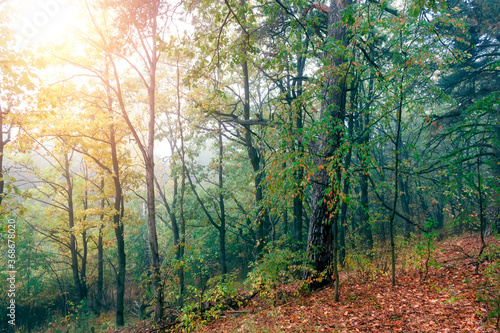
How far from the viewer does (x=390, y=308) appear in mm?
4453

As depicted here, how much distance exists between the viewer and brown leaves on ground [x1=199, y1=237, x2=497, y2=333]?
12.2ft

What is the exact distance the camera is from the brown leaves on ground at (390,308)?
371 cm

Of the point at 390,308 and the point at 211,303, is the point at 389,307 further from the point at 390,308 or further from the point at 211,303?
the point at 211,303

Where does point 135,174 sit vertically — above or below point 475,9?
below

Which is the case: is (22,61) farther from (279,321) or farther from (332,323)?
(332,323)

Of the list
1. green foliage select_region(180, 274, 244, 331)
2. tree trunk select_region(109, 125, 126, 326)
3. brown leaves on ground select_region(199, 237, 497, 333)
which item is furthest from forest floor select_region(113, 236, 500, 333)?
tree trunk select_region(109, 125, 126, 326)

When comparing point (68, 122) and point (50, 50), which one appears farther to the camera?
point (68, 122)

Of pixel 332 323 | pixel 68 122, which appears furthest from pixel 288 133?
pixel 68 122

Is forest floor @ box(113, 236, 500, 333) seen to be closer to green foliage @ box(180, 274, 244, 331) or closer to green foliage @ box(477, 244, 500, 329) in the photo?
green foliage @ box(477, 244, 500, 329)

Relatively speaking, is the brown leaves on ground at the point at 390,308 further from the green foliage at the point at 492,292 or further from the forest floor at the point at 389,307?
the green foliage at the point at 492,292

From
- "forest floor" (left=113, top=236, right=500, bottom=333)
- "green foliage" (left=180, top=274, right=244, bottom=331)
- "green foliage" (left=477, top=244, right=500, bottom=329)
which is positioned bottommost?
"green foliage" (left=180, top=274, right=244, bottom=331)

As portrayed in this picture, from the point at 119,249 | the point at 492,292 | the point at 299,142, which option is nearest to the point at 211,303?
the point at 299,142

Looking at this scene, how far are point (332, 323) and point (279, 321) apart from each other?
3.65 ft

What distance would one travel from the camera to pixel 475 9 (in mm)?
9500
